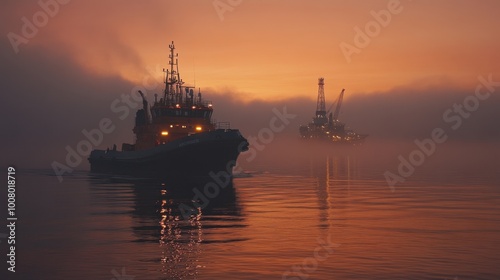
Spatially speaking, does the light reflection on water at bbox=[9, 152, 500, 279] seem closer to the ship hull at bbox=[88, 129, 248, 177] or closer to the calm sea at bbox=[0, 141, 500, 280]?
the calm sea at bbox=[0, 141, 500, 280]

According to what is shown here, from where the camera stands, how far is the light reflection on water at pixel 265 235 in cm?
2075

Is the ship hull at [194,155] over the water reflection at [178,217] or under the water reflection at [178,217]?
over

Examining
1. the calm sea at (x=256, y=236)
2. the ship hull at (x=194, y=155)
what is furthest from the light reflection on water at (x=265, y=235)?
the ship hull at (x=194, y=155)

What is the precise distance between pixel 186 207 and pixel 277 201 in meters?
7.36

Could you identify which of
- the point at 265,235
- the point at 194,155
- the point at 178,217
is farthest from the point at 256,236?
the point at 194,155

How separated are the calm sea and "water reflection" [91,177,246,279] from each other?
0.07 m

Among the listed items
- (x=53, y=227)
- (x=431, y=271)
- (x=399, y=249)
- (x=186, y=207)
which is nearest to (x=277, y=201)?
(x=186, y=207)

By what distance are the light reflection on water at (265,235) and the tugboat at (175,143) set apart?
1464cm

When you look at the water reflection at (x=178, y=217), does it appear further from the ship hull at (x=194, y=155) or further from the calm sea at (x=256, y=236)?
the ship hull at (x=194, y=155)

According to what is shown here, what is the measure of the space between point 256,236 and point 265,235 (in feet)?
1.73

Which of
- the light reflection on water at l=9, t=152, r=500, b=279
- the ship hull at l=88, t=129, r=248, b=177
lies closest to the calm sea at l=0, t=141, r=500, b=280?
the light reflection on water at l=9, t=152, r=500, b=279

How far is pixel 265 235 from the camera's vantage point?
91.1 feet

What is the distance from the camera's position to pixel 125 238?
88.9 ft

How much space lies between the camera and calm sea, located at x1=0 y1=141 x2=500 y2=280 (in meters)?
20.7
